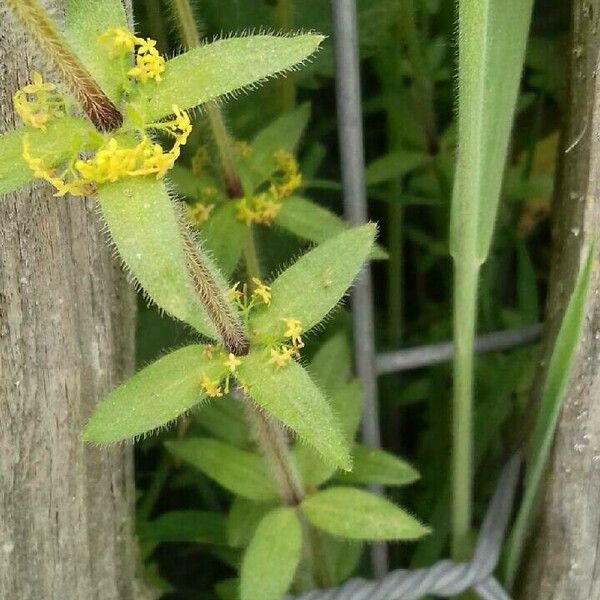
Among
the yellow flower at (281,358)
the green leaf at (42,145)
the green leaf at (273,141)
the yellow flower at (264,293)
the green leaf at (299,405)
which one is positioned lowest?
the green leaf at (299,405)

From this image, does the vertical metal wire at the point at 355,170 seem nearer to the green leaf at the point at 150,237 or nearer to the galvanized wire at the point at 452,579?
the galvanized wire at the point at 452,579

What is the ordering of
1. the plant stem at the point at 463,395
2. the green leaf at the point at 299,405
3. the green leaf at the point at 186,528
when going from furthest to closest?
the green leaf at the point at 186,528 < the plant stem at the point at 463,395 < the green leaf at the point at 299,405

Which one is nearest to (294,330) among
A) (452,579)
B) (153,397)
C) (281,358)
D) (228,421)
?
(281,358)

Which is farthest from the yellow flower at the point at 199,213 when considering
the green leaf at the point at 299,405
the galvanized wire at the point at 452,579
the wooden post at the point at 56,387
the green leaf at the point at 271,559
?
the galvanized wire at the point at 452,579

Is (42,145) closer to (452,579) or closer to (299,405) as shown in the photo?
(299,405)

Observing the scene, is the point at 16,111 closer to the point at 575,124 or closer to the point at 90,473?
the point at 90,473

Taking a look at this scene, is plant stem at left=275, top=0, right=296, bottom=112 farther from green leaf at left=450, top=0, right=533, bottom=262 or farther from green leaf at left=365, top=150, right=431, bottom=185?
green leaf at left=450, top=0, right=533, bottom=262
